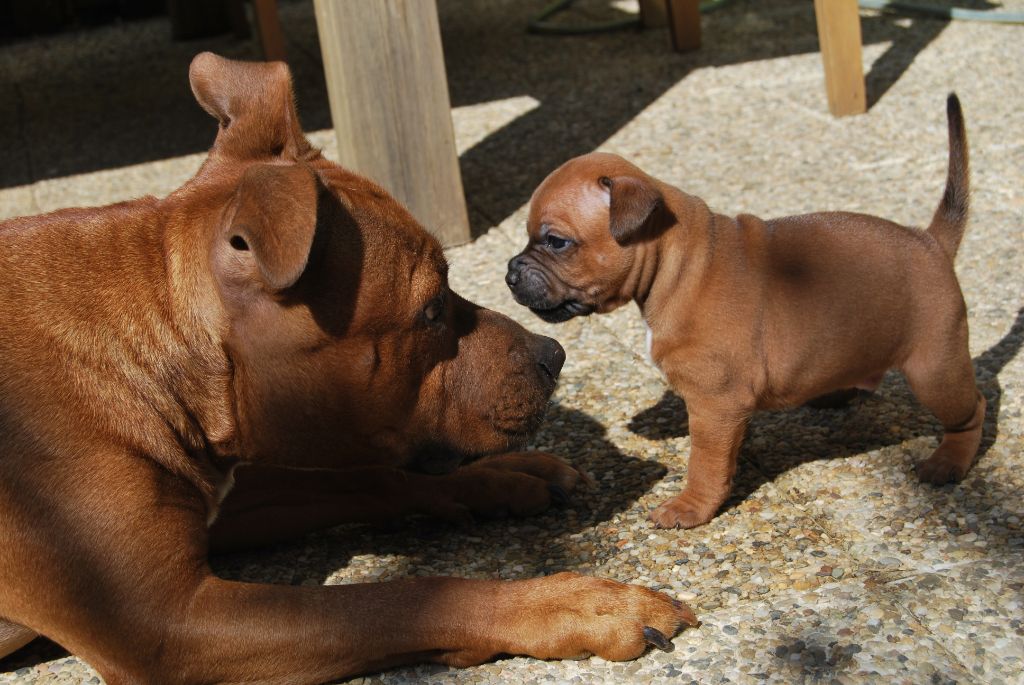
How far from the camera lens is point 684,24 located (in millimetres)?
8344

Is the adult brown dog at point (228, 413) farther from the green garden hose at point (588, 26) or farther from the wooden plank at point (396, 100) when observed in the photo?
the green garden hose at point (588, 26)

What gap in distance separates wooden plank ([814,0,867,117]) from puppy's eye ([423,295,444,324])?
439cm

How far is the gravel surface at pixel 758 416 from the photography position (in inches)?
116

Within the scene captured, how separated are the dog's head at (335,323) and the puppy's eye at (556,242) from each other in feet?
1.84

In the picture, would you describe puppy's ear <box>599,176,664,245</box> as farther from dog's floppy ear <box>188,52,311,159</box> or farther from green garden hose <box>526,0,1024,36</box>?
green garden hose <box>526,0,1024,36</box>

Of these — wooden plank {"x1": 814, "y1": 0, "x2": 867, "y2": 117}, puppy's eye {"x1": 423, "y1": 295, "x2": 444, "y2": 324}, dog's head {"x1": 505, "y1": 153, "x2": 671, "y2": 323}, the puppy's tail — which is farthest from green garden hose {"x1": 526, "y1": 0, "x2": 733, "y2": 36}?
puppy's eye {"x1": 423, "y1": 295, "x2": 444, "y2": 324}

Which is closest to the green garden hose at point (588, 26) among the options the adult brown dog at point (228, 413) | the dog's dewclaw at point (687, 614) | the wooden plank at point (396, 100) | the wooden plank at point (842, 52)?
the wooden plank at point (842, 52)

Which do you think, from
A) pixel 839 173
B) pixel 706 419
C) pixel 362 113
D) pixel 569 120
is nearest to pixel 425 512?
pixel 706 419

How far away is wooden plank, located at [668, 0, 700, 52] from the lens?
27.0ft

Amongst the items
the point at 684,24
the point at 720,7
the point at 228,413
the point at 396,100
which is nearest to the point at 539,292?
the point at 228,413

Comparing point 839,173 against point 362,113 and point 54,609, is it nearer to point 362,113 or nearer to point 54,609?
point 362,113

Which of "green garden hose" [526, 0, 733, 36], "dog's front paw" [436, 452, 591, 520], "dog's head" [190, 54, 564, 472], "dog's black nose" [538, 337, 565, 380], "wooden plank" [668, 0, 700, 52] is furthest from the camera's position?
Result: "green garden hose" [526, 0, 733, 36]

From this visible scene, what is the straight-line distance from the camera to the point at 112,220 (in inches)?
119

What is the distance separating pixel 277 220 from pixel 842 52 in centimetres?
492
